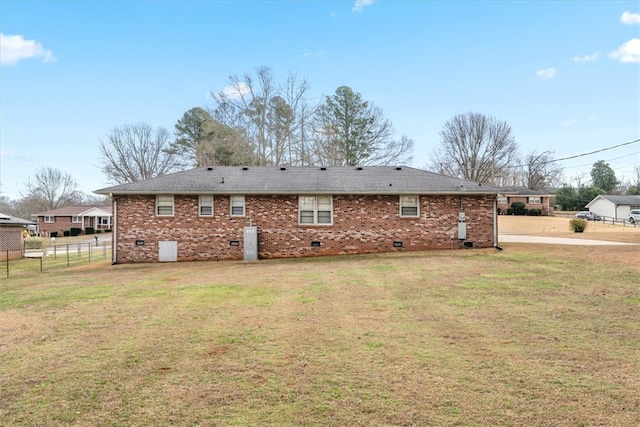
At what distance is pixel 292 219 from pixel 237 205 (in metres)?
2.52

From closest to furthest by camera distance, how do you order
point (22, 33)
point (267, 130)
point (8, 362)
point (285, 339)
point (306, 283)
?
point (8, 362) → point (285, 339) → point (306, 283) → point (22, 33) → point (267, 130)

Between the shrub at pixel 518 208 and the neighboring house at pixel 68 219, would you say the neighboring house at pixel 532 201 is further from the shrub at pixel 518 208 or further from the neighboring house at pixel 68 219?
the neighboring house at pixel 68 219

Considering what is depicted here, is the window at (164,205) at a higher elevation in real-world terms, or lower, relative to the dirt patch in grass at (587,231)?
higher

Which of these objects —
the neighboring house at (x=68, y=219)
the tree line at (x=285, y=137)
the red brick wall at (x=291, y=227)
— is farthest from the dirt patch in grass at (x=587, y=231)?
the neighboring house at (x=68, y=219)

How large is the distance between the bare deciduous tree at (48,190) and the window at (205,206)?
184ft

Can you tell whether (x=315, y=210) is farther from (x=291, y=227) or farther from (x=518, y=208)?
(x=518, y=208)

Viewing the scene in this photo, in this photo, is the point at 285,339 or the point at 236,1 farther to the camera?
the point at 236,1

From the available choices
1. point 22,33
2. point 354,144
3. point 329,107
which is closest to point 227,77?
point 329,107

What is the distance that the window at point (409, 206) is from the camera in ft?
56.3

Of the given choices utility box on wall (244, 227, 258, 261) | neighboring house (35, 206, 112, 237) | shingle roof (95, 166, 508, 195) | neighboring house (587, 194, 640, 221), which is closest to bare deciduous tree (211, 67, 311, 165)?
shingle roof (95, 166, 508, 195)

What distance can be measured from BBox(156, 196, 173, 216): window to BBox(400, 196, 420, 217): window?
10268mm

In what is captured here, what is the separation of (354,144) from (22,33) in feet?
87.1

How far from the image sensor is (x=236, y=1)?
1978 centimetres

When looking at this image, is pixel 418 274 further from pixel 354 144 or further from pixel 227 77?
pixel 227 77
